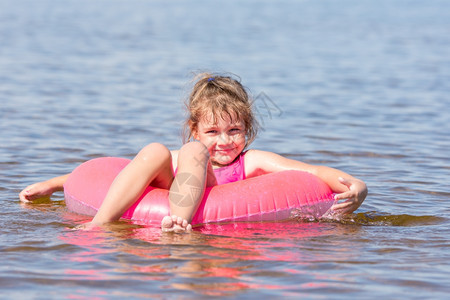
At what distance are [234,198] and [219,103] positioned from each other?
2.72 ft

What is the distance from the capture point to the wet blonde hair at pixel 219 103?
17.3 ft

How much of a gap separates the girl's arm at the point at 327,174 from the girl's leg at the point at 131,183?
0.90 meters

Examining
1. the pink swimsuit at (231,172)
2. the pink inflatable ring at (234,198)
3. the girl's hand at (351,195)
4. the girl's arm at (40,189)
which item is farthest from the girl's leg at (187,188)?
the girl's arm at (40,189)

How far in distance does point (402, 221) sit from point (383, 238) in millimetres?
681

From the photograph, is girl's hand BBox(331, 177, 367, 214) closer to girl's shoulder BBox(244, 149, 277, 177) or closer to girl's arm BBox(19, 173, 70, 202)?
girl's shoulder BBox(244, 149, 277, 177)

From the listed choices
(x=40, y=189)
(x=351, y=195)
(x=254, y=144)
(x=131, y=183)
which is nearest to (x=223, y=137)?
(x=131, y=183)

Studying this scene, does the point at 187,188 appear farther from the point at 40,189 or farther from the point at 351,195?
the point at 40,189

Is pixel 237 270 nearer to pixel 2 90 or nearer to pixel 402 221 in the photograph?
pixel 402 221

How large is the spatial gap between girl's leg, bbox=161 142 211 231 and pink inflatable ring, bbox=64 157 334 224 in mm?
134

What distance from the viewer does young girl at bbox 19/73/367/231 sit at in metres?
4.57

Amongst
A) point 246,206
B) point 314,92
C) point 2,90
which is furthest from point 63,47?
point 246,206

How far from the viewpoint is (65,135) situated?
8125 millimetres

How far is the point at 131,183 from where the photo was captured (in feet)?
15.2

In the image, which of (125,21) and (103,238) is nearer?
(103,238)
